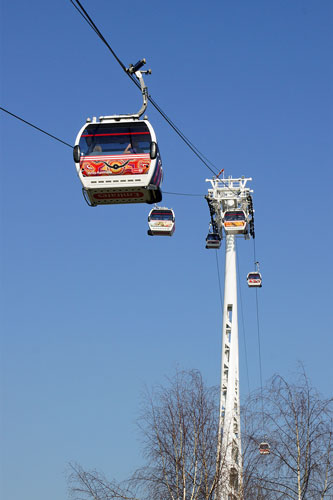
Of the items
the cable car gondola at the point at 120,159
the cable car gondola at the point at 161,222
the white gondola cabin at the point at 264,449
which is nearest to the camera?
the cable car gondola at the point at 120,159

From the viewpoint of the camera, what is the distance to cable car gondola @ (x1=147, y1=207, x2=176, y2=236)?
42.6m

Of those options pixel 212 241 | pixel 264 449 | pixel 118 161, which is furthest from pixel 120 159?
pixel 212 241

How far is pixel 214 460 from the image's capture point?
31672mm

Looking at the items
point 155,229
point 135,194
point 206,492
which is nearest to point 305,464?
point 206,492

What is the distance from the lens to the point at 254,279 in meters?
55.0

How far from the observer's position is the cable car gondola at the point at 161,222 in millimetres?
42594

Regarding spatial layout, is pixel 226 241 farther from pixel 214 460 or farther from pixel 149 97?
pixel 149 97

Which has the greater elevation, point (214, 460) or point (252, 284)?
point (252, 284)

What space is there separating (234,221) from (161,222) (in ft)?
38.7

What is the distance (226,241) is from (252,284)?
315 centimetres

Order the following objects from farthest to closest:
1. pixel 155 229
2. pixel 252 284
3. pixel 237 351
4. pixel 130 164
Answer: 1. pixel 252 284
2. pixel 237 351
3. pixel 155 229
4. pixel 130 164

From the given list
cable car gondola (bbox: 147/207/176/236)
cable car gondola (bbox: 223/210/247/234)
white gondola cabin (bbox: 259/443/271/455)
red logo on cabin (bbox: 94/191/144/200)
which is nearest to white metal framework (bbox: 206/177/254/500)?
cable car gondola (bbox: 223/210/247/234)

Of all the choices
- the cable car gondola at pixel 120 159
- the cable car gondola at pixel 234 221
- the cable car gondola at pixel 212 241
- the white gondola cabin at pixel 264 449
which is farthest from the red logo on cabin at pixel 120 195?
the cable car gondola at pixel 234 221

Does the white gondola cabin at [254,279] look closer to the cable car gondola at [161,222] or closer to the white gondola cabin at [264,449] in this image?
the cable car gondola at [161,222]
